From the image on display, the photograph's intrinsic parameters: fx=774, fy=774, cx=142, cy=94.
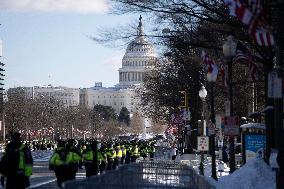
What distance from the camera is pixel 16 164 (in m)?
17.4

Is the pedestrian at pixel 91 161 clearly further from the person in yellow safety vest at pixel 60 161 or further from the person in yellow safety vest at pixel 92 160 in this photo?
the person in yellow safety vest at pixel 60 161

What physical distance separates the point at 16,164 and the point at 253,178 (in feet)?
20.7

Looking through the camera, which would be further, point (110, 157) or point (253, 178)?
point (110, 157)

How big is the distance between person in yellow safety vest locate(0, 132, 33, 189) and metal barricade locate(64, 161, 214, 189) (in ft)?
6.58

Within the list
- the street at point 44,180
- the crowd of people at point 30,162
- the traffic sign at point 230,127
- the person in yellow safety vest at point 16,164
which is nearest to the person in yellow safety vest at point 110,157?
the street at point 44,180

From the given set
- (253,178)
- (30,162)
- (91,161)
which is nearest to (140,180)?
(253,178)

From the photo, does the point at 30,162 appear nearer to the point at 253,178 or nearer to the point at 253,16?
the point at 253,178

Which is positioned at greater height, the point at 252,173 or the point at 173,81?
the point at 173,81

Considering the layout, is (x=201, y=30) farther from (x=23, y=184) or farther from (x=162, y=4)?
(x=23, y=184)

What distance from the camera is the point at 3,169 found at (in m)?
17.5

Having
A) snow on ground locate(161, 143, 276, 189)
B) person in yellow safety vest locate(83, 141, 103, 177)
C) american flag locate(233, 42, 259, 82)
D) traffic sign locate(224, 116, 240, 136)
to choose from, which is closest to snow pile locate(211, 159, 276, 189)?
snow on ground locate(161, 143, 276, 189)

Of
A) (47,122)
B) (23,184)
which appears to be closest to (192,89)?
(23,184)

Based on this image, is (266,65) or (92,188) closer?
(92,188)

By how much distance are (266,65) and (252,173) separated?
337cm
